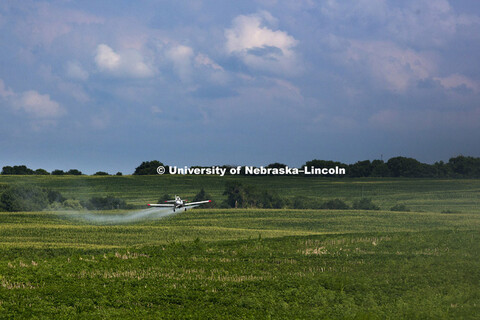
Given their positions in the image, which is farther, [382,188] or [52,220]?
[382,188]

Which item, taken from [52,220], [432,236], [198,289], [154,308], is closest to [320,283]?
[198,289]

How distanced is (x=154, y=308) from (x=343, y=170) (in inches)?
5130

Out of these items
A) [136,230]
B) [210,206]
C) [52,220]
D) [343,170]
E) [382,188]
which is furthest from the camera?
[343,170]

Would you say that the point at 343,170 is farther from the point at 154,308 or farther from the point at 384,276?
the point at 154,308

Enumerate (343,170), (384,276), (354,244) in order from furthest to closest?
(343,170)
(354,244)
(384,276)

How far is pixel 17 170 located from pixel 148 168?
33.2 meters

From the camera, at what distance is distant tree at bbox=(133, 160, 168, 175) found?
482ft

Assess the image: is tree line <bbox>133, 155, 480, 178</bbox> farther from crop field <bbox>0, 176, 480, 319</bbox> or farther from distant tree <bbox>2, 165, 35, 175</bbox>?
crop field <bbox>0, 176, 480, 319</bbox>

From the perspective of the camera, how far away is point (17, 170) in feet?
471

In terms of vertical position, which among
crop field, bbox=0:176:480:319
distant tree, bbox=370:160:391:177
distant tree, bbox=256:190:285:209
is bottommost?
crop field, bbox=0:176:480:319

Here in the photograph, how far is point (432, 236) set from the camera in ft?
150

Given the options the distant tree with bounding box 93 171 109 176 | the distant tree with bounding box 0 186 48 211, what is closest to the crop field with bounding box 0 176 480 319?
the distant tree with bounding box 0 186 48 211

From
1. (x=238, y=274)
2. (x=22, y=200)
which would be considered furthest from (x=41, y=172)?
(x=238, y=274)

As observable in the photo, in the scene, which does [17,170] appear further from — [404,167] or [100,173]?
[404,167]
